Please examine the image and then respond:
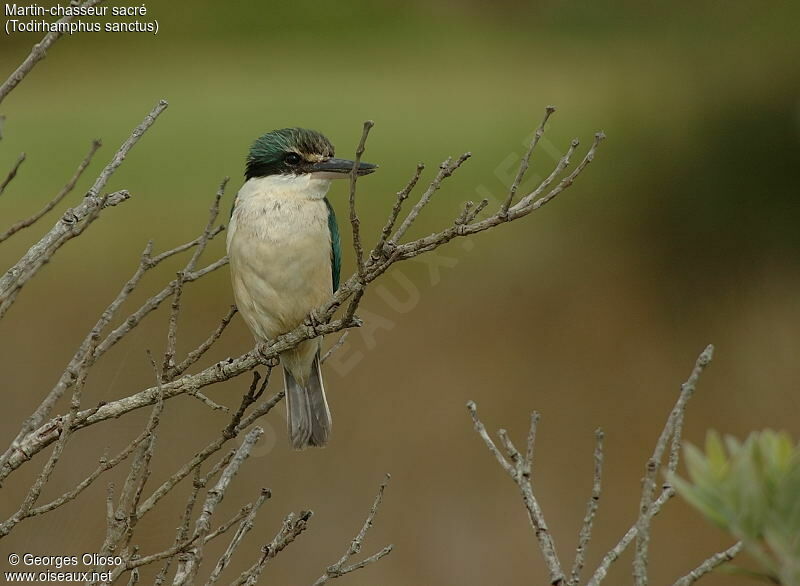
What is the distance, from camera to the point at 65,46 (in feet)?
43.0

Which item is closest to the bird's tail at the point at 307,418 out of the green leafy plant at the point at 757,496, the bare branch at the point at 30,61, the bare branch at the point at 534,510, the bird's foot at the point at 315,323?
the bird's foot at the point at 315,323

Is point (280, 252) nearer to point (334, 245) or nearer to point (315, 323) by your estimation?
point (334, 245)

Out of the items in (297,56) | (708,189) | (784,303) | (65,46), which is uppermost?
(65,46)

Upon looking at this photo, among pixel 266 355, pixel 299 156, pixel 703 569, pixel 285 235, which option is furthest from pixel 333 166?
pixel 703 569

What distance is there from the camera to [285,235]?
142 inches

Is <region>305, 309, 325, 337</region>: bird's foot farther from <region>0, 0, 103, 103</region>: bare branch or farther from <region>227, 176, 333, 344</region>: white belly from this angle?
<region>0, 0, 103, 103</region>: bare branch

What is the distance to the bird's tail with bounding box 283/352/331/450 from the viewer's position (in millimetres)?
3930

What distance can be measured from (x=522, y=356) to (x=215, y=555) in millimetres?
3467

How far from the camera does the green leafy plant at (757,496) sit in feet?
3.32

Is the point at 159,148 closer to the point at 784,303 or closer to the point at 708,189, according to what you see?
the point at 708,189

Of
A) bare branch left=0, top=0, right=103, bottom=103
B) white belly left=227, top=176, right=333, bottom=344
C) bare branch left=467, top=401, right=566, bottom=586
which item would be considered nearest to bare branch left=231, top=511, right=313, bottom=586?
bare branch left=467, top=401, right=566, bottom=586

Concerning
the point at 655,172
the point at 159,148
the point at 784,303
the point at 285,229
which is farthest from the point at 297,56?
the point at 285,229

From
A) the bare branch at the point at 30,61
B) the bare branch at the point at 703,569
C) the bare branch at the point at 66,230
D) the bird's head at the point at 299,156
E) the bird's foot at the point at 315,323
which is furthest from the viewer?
the bird's head at the point at 299,156

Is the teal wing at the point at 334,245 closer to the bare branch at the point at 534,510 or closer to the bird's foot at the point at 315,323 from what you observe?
the bird's foot at the point at 315,323
